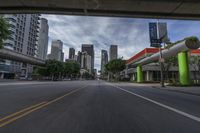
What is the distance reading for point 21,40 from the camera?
338 ft

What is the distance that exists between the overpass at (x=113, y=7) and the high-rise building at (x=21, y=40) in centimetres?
7881

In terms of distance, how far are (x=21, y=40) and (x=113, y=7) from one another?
4050 inches

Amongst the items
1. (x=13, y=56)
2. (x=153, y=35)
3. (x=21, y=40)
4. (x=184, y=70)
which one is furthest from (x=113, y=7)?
(x=21, y=40)

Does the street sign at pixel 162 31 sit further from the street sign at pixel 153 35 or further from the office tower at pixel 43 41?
the office tower at pixel 43 41

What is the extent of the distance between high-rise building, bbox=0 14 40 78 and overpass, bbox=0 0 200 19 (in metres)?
78.8

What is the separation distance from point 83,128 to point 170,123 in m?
2.56

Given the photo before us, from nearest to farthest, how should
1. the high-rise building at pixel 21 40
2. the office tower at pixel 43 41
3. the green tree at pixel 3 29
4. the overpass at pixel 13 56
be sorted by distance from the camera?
the green tree at pixel 3 29 → the overpass at pixel 13 56 → the high-rise building at pixel 21 40 → the office tower at pixel 43 41

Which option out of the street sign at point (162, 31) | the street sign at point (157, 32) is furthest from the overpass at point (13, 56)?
the street sign at point (162, 31)

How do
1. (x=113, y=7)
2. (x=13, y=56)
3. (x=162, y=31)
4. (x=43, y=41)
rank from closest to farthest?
1. (x=113, y=7)
2. (x=162, y=31)
3. (x=13, y=56)
4. (x=43, y=41)

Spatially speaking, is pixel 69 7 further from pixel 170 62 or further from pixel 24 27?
pixel 24 27

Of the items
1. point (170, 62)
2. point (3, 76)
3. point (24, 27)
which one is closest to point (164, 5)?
point (170, 62)

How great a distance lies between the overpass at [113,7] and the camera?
11641 millimetres

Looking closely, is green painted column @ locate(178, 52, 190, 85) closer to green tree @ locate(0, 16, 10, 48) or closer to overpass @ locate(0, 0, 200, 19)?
overpass @ locate(0, 0, 200, 19)

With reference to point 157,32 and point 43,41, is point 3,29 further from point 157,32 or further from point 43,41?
point 43,41
